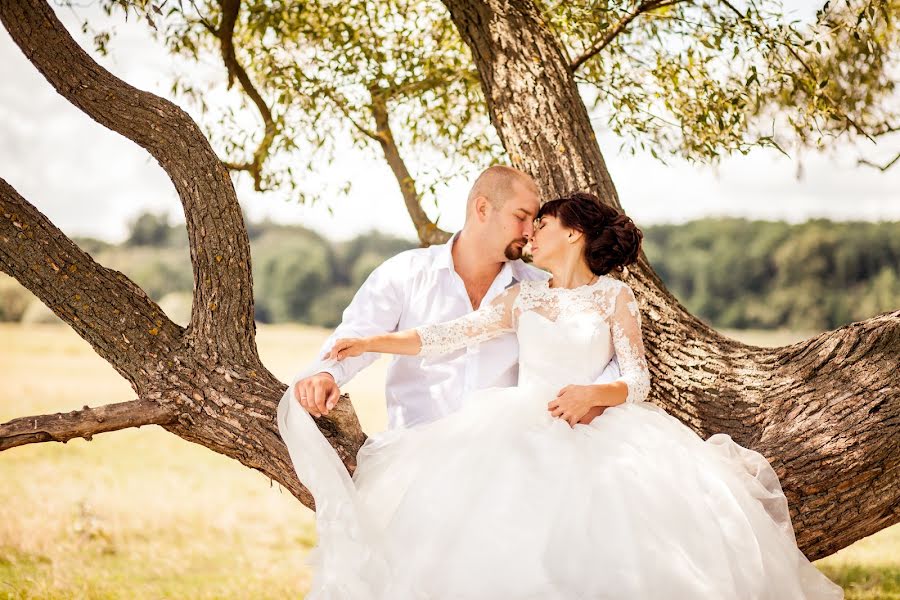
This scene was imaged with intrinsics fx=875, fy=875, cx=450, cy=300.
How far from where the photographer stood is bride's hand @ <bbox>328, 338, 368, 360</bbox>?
3836mm

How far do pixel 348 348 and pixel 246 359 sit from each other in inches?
28.6

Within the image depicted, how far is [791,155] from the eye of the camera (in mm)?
6004

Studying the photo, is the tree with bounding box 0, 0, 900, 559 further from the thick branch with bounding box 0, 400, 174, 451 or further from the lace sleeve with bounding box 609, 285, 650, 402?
the lace sleeve with bounding box 609, 285, 650, 402

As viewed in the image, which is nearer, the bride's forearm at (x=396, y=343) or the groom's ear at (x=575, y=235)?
the bride's forearm at (x=396, y=343)

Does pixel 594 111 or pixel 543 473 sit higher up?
pixel 594 111

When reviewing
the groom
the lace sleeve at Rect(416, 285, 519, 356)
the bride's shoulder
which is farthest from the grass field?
the bride's shoulder

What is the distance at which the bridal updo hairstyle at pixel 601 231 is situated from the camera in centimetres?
411

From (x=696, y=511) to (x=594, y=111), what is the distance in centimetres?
439

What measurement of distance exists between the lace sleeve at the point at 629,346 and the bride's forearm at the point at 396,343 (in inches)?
35.9

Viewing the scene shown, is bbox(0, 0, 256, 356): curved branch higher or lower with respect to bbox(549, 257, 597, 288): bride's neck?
higher

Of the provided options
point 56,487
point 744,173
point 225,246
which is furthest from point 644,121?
point 744,173

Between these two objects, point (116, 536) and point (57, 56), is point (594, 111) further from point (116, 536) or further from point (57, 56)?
point (116, 536)

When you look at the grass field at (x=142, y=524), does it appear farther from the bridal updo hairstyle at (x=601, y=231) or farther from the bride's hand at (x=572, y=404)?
the bridal updo hairstyle at (x=601, y=231)

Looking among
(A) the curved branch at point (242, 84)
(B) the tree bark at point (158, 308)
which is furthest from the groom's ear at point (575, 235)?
(A) the curved branch at point (242, 84)
